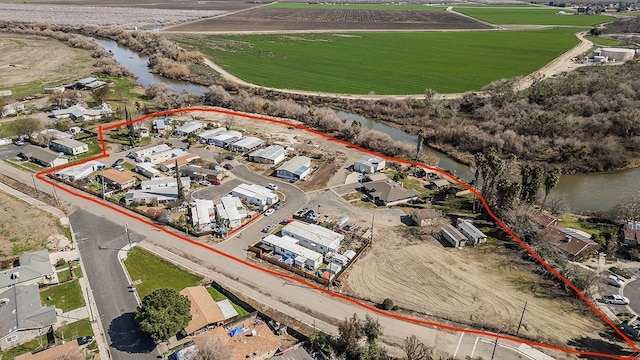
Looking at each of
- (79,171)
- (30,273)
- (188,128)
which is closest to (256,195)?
(30,273)

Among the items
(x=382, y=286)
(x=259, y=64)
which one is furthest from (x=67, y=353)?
(x=259, y=64)

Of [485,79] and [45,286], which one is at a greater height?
[485,79]

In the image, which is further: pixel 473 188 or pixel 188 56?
pixel 188 56

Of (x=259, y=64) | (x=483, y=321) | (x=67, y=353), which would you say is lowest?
(x=483, y=321)

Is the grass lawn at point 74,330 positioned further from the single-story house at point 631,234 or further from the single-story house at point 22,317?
the single-story house at point 631,234

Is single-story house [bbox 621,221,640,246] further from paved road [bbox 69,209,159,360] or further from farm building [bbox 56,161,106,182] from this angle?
farm building [bbox 56,161,106,182]

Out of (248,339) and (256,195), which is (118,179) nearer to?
(256,195)

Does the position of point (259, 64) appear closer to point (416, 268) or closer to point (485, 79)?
point (485, 79)

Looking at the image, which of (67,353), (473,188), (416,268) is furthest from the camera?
(473,188)
